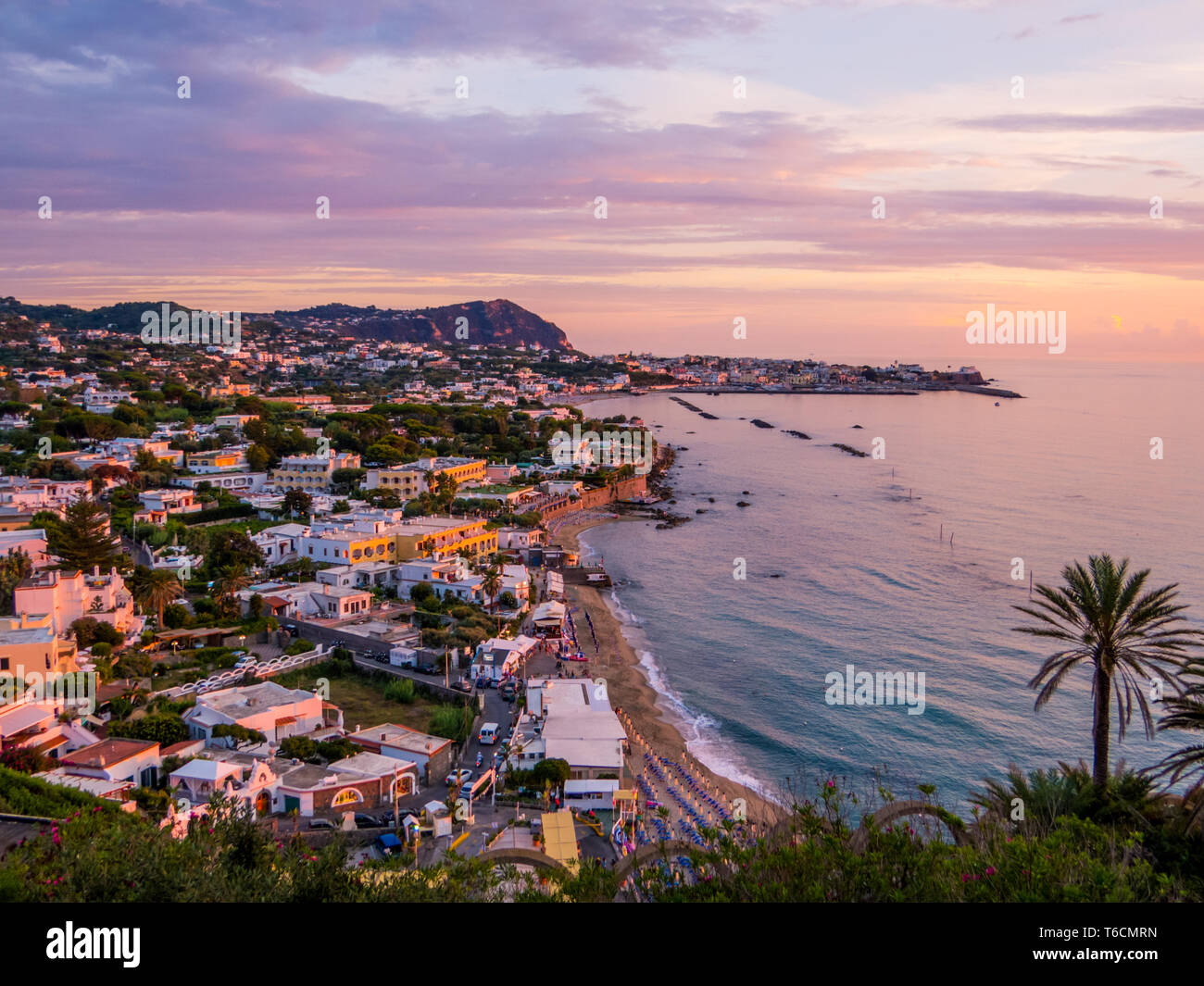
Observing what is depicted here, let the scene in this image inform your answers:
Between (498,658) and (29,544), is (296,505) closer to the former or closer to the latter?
(29,544)

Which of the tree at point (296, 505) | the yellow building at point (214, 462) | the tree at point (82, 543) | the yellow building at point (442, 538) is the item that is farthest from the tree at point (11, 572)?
the yellow building at point (214, 462)

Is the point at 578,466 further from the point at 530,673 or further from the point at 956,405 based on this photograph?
the point at 956,405

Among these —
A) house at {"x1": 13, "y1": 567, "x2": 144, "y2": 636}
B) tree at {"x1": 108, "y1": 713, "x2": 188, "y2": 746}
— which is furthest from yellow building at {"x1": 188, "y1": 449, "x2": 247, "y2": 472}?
tree at {"x1": 108, "y1": 713, "x2": 188, "y2": 746}

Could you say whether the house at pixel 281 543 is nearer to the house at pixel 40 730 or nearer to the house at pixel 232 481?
the house at pixel 232 481

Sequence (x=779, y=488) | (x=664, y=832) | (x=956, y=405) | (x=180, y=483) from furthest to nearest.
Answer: (x=956, y=405), (x=779, y=488), (x=180, y=483), (x=664, y=832)

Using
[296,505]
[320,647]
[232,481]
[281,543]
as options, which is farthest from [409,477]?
[320,647]

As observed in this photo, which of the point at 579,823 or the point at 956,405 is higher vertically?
the point at 956,405

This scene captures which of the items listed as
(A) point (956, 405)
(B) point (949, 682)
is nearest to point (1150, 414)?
(A) point (956, 405)

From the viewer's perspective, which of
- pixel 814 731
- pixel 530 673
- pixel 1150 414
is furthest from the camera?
pixel 1150 414
